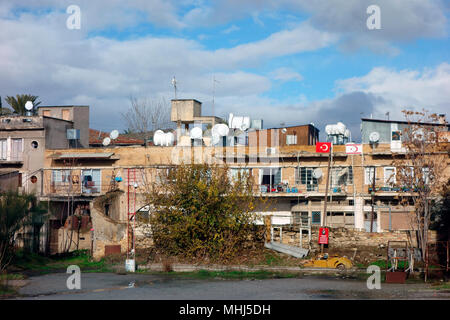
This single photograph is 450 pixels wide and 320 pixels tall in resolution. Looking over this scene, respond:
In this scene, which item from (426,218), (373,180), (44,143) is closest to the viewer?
(426,218)

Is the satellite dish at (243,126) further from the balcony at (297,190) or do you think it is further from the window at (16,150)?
the window at (16,150)

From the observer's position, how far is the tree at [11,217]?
29.2 metres

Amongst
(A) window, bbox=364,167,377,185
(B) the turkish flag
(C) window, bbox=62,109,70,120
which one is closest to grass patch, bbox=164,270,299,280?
(B) the turkish flag

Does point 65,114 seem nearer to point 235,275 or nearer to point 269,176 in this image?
point 269,176

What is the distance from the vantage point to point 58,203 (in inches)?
1635

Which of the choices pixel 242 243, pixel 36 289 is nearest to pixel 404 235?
pixel 242 243

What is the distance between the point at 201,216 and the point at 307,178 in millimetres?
12442

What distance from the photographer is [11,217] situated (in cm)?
3014

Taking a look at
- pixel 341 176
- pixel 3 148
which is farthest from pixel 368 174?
pixel 3 148

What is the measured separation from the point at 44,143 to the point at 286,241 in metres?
22.4

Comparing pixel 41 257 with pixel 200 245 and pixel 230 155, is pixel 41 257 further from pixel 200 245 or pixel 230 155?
pixel 230 155

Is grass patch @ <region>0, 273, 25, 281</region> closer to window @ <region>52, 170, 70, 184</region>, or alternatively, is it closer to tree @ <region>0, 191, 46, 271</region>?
tree @ <region>0, 191, 46, 271</region>

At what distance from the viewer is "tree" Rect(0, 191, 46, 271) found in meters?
29.2
